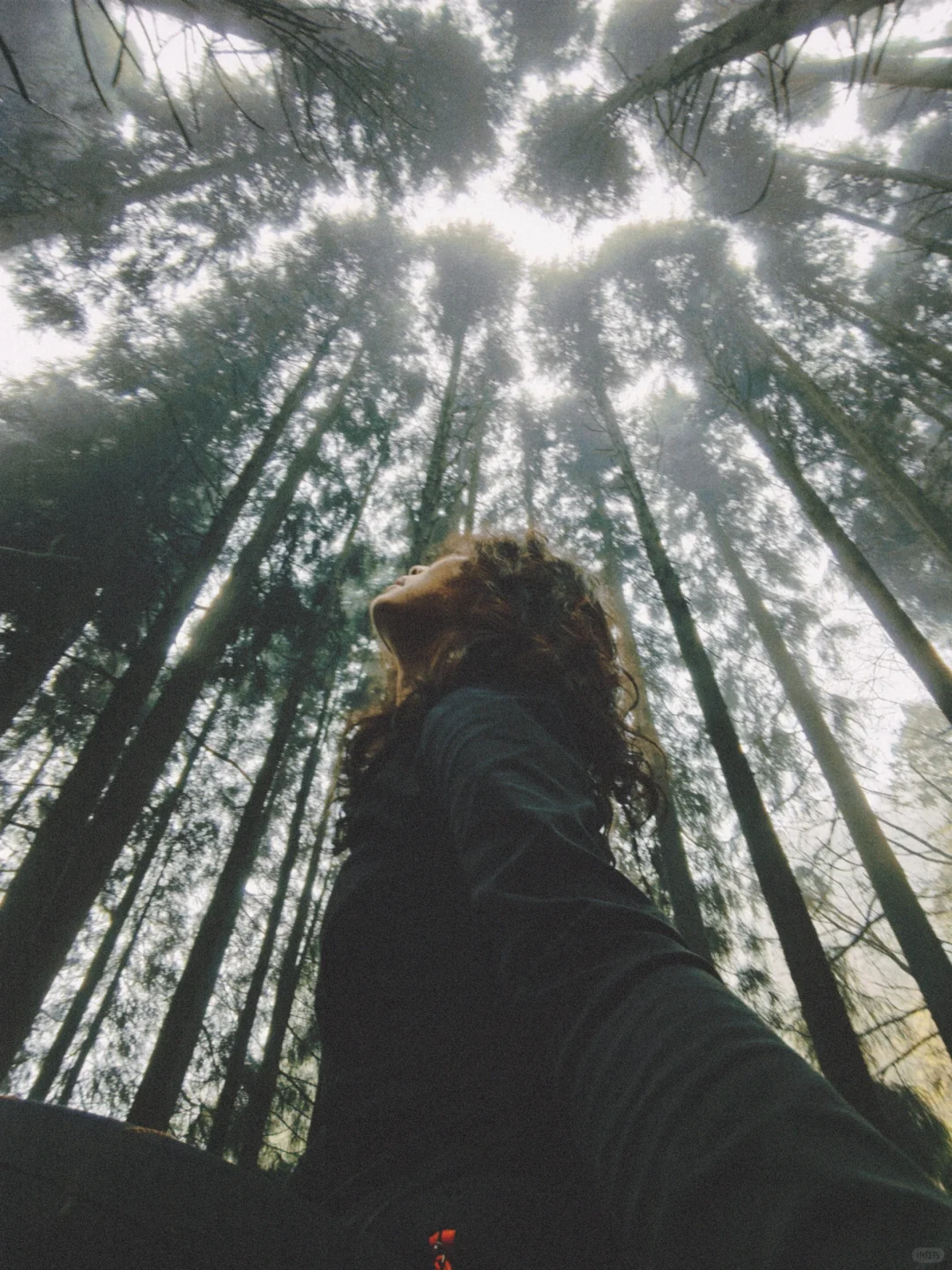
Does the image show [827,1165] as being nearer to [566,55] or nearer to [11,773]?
[11,773]

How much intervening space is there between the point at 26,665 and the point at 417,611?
9472mm

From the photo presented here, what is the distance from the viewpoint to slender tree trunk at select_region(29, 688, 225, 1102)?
9703 mm

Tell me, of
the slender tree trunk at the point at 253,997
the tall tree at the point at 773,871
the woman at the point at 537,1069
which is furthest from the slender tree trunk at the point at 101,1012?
the woman at the point at 537,1069

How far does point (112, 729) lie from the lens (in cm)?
659

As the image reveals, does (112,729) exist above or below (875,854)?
above

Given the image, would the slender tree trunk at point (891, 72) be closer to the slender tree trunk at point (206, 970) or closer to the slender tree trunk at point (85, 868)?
the slender tree trunk at point (85, 868)

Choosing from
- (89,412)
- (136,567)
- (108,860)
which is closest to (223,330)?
(89,412)

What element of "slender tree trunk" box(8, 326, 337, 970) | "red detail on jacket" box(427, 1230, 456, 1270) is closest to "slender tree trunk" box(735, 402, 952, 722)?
"red detail on jacket" box(427, 1230, 456, 1270)

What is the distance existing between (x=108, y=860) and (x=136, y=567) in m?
5.74

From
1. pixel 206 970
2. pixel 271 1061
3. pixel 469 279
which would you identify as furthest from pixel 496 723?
pixel 469 279

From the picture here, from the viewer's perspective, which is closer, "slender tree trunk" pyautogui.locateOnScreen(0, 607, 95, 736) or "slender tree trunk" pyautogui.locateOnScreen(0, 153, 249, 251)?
"slender tree trunk" pyautogui.locateOnScreen(0, 607, 95, 736)

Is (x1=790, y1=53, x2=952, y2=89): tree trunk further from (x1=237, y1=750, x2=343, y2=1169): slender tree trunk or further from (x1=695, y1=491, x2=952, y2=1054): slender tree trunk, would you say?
(x1=237, y1=750, x2=343, y2=1169): slender tree trunk

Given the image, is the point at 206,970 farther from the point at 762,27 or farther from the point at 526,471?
the point at 526,471

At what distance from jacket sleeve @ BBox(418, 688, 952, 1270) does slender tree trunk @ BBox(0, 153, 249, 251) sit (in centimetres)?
1391
